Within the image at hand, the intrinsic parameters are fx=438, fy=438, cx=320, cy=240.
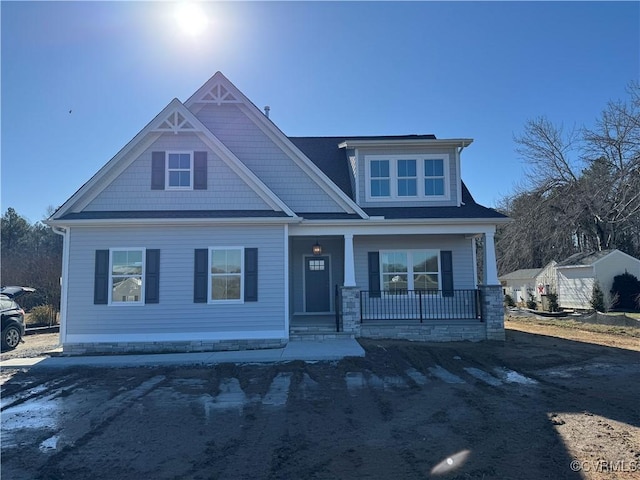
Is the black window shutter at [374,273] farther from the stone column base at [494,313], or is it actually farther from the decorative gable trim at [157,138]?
the decorative gable trim at [157,138]

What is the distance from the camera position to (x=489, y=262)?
39.3 feet

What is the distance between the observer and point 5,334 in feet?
39.3

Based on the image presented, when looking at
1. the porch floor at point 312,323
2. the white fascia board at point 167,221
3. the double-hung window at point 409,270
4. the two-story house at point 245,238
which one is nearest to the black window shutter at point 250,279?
the two-story house at point 245,238

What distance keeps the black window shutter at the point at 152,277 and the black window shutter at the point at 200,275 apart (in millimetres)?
904

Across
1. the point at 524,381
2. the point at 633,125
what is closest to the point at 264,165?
the point at 524,381

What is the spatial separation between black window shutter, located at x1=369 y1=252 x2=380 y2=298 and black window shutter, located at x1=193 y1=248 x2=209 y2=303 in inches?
192

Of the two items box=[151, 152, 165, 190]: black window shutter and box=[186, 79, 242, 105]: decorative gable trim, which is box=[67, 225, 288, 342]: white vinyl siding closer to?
box=[151, 152, 165, 190]: black window shutter

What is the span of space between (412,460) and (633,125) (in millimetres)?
25302

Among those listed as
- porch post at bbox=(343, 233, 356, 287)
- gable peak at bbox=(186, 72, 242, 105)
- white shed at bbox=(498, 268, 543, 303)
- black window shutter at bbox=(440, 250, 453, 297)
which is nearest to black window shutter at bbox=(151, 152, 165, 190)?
gable peak at bbox=(186, 72, 242, 105)

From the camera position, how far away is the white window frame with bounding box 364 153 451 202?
43.8 feet

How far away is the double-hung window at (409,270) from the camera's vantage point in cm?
1322

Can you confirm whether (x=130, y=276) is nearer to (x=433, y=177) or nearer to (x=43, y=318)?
(x=433, y=177)

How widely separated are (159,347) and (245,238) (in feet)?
11.1

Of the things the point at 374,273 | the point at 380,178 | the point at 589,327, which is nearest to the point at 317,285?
the point at 374,273
